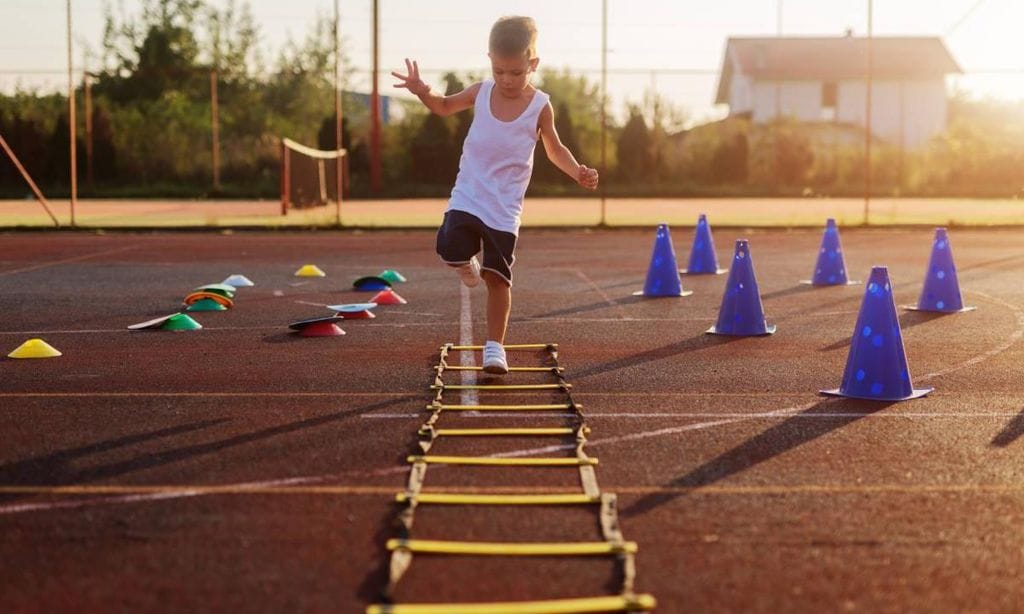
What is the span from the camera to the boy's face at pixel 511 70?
7246 millimetres

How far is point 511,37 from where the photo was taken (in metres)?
7.19

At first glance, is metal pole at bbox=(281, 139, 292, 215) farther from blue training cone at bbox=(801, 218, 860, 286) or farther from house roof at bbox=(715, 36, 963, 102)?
house roof at bbox=(715, 36, 963, 102)

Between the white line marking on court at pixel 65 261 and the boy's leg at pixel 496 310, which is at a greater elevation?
the boy's leg at pixel 496 310

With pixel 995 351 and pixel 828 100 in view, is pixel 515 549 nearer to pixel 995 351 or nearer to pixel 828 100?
pixel 995 351

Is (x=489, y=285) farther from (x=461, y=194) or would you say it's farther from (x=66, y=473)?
(x=66, y=473)

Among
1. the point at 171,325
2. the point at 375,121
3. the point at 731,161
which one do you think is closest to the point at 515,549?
the point at 171,325

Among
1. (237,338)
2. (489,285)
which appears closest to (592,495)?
(489,285)

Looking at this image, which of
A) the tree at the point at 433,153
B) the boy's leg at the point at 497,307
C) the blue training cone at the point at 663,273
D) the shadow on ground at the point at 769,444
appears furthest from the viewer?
the tree at the point at 433,153

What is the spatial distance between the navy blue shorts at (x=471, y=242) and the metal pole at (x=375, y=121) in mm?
27278

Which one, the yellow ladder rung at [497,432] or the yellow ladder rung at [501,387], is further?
the yellow ladder rung at [501,387]

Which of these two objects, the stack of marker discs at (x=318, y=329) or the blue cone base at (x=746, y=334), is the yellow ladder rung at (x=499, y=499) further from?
the blue cone base at (x=746, y=334)

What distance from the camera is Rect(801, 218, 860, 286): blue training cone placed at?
14109mm

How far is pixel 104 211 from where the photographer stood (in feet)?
95.6

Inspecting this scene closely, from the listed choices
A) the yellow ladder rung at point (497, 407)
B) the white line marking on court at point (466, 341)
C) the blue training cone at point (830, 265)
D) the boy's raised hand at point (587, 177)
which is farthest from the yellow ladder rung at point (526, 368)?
the blue training cone at point (830, 265)
